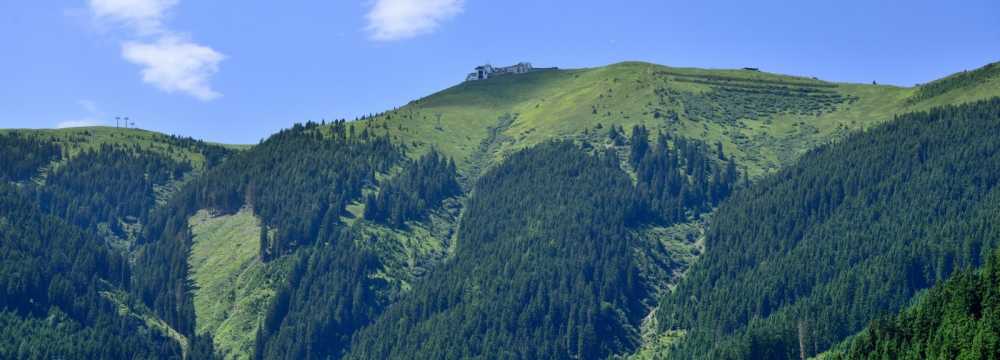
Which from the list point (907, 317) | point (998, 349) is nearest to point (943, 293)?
point (907, 317)

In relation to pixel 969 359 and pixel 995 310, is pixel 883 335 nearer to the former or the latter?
pixel 995 310

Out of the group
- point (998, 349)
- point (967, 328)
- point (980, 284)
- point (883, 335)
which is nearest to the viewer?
point (998, 349)

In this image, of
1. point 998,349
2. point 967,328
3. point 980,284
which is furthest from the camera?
point 980,284

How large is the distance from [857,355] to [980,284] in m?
17.9

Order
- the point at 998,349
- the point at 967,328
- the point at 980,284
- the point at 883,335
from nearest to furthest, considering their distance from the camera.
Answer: the point at 998,349 < the point at 967,328 < the point at 980,284 < the point at 883,335

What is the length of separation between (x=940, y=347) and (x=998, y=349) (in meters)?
14.1

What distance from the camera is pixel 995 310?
157125 mm

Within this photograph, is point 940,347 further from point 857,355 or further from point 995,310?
point 857,355

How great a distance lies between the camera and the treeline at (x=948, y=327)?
15062 centimetres

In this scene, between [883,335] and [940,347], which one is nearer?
[940,347]

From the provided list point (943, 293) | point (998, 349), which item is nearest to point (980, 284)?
point (943, 293)

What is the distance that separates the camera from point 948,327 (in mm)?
161500

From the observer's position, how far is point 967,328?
155875 mm

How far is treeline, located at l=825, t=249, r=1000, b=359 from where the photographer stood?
150625 millimetres
